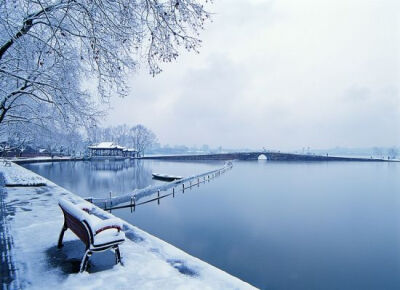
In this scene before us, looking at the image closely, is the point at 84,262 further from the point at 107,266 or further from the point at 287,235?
the point at 287,235

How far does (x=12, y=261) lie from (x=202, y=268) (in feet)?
13.6

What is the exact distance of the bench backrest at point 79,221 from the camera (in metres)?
5.02

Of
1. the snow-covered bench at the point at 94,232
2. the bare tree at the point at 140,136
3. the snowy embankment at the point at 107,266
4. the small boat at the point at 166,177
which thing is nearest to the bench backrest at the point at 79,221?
the snow-covered bench at the point at 94,232

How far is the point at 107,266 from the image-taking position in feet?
18.3

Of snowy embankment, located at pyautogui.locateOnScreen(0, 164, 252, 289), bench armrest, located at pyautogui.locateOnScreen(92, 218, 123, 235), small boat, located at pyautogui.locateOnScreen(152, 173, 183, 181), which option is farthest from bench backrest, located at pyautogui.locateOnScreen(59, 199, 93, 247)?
small boat, located at pyautogui.locateOnScreen(152, 173, 183, 181)

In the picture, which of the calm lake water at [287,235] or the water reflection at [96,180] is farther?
the water reflection at [96,180]

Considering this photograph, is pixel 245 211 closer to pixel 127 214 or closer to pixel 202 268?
pixel 127 214

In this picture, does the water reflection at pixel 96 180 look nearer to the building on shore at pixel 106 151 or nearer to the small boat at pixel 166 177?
the small boat at pixel 166 177

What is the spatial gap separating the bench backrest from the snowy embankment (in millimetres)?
691

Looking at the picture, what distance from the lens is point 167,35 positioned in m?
5.86

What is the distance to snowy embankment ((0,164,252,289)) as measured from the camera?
4891mm

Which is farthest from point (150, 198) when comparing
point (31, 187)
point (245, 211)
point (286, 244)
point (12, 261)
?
point (12, 261)

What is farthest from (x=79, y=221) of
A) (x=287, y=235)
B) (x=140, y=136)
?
(x=140, y=136)

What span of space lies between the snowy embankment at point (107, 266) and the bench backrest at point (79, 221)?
691 millimetres
